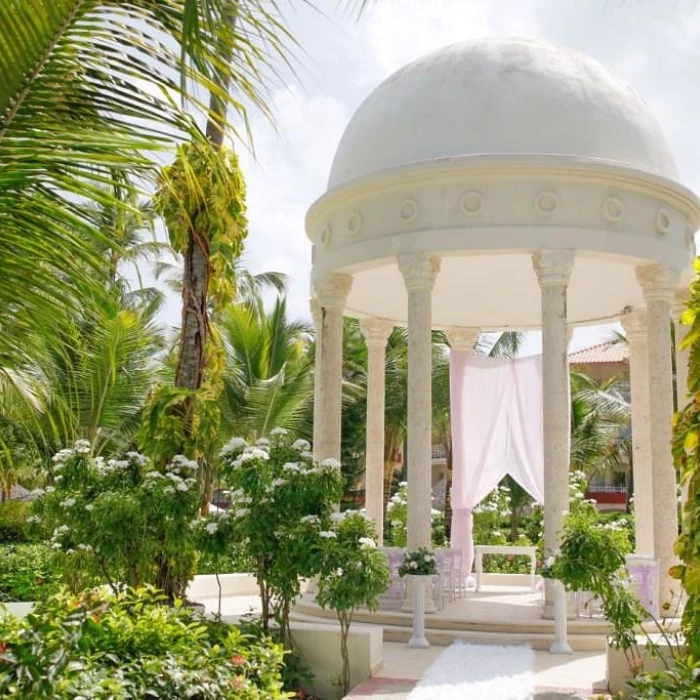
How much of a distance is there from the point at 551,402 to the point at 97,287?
12701 mm

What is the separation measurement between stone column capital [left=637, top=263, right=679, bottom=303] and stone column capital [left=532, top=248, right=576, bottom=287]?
83.0 inches

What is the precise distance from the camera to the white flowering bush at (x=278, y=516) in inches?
466

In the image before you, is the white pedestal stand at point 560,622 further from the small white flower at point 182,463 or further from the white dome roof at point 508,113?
the white dome roof at point 508,113

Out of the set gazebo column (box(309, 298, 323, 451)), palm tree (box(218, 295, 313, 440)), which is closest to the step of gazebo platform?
gazebo column (box(309, 298, 323, 451))

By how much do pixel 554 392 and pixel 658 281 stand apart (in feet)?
11.3

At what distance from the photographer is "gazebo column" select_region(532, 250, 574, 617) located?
52.9 ft

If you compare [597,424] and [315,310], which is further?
[597,424]

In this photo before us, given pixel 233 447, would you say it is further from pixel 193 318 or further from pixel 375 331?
pixel 375 331

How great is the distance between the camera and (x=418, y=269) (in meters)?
17.3

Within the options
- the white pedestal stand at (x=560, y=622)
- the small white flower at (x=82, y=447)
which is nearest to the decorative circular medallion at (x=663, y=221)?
the white pedestal stand at (x=560, y=622)

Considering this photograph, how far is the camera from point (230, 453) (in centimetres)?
1306

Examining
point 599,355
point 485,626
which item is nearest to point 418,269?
point 485,626

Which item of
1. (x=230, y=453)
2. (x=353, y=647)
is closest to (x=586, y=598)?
(x=353, y=647)

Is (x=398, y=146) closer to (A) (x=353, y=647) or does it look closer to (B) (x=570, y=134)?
(B) (x=570, y=134)
